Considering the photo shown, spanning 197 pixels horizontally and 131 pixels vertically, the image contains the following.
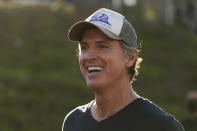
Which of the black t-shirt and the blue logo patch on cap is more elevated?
the blue logo patch on cap

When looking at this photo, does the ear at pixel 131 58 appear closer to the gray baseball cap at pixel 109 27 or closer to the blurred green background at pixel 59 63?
the gray baseball cap at pixel 109 27

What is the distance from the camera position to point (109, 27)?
4.61 meters

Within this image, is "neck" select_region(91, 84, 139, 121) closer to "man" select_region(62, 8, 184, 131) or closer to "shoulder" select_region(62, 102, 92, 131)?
"man" select_region(62, 8, 184, 131)

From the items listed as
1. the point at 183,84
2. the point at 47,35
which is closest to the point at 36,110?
the point at 183,84

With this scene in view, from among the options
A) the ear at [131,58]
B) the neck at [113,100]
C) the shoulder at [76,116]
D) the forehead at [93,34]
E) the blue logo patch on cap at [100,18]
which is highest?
the blue logo patch on cap at [100,18]

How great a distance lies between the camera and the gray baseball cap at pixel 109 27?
4590mm

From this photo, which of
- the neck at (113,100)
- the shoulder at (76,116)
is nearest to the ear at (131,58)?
the neck at (113,100)

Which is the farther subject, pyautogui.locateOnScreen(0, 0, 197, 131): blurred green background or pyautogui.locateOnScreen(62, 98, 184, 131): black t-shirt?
pyautogui.locateOnScreen(0, 0, 197, 131): blurred green background

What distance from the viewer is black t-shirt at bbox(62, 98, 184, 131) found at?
14.8ft

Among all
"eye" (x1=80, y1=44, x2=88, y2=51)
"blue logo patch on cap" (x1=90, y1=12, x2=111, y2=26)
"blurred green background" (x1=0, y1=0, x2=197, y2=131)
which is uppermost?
"blue logo patch on cap" (x1=90, y1=12, x2=111, y2=26)

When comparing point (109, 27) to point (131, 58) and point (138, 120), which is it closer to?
point (131, 58)

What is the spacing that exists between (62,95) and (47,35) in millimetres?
6837

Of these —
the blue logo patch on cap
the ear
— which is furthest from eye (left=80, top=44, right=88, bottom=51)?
the ear

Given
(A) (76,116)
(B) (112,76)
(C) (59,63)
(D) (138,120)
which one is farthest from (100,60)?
(C) (59,63)
